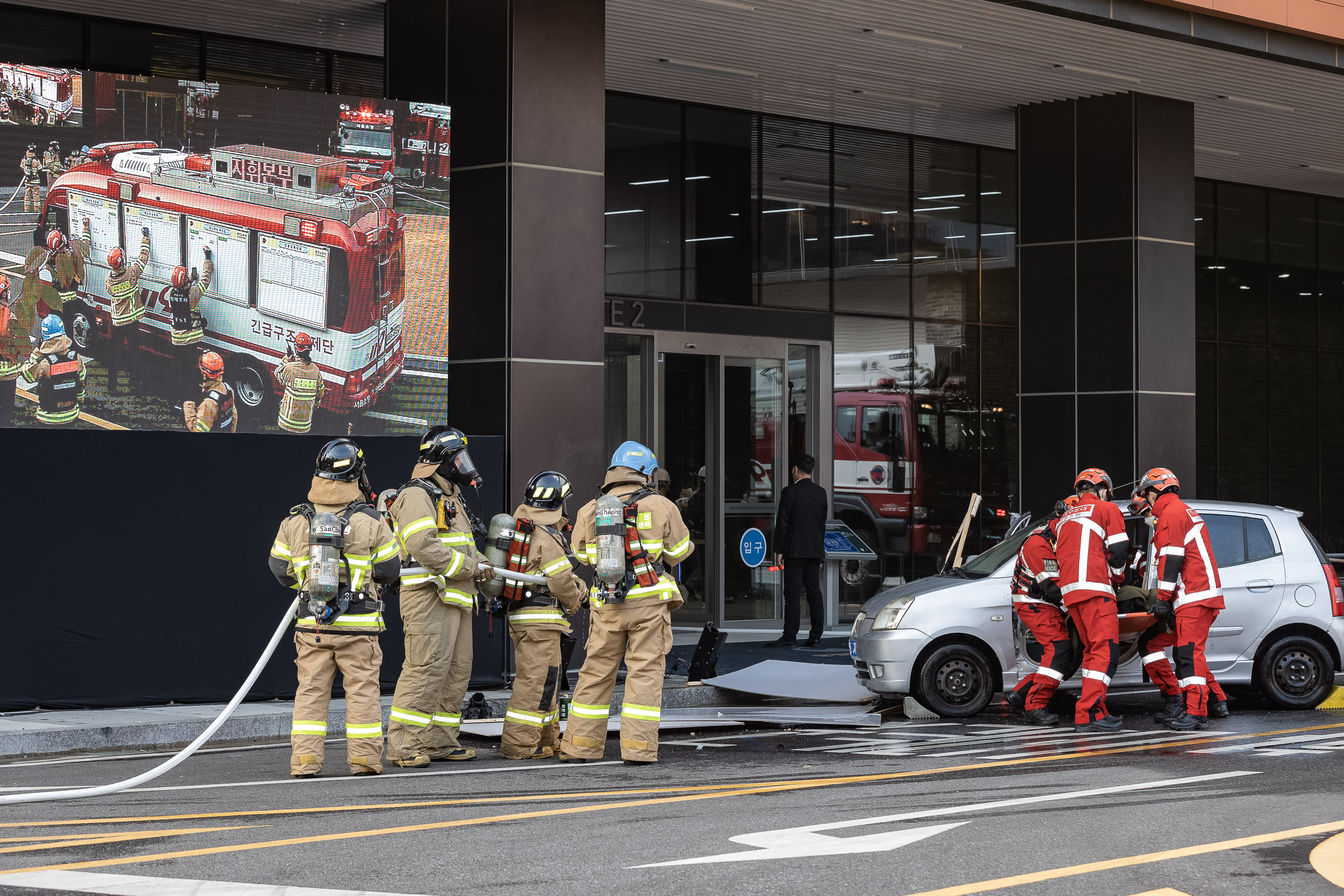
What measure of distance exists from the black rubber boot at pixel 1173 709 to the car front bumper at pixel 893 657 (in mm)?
1779

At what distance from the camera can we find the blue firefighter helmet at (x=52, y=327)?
1196 centimetres

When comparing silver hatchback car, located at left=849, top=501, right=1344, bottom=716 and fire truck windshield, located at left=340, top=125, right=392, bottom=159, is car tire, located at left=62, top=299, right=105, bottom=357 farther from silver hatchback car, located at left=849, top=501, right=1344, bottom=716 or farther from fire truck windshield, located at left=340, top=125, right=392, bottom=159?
silver hatchback car, located at left=849, top=501, right=1344, bottom=716

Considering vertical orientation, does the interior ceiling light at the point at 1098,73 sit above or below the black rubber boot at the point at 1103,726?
above

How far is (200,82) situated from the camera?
12680mm

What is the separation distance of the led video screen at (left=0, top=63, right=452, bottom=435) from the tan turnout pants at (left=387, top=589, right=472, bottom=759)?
383 cm

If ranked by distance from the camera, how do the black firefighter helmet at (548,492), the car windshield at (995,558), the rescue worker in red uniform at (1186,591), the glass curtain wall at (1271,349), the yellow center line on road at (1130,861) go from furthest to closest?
the glass curtain wall at (1271,349)
the car windshield at (995,558)
the rescue worker in red uniform at (1186,591)
the black firefighter helmet at (548,492)
the yellow center line on road at (1130,861)

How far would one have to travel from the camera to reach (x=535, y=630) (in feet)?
32.2

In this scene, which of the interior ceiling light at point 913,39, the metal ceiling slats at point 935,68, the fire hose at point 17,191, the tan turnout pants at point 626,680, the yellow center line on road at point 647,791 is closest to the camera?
the yellow center line on road at point 647,791

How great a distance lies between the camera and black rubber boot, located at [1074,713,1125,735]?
11141mm

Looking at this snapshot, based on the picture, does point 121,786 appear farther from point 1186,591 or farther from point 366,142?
point 1186,591

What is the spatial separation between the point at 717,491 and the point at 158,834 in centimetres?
1163

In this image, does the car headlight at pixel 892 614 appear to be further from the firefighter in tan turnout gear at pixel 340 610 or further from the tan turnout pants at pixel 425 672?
the firefighter in tan turnout gear at pixel 340 610

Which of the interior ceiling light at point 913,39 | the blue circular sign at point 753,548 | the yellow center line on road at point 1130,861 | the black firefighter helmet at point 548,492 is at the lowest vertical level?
the yellow center line on road at point 1130,861

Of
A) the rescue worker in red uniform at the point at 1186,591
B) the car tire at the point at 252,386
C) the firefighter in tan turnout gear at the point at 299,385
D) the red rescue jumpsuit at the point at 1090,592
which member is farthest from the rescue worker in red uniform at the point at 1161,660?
the car tire at the point at 252,386
